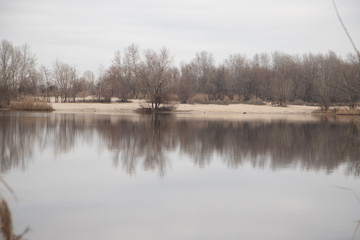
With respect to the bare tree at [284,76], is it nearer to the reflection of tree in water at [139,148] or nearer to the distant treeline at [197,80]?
the distant treeline at [197,80]

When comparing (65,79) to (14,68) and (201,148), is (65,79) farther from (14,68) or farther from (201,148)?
(201,148)

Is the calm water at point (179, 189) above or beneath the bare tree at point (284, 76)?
beneath

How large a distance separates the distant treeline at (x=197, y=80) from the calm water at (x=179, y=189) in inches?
1154

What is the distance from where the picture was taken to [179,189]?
924cm

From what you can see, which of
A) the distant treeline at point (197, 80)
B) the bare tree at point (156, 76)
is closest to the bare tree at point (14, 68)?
the distant treeline at point (197, 80)

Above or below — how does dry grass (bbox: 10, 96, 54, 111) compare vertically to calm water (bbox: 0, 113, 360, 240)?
above

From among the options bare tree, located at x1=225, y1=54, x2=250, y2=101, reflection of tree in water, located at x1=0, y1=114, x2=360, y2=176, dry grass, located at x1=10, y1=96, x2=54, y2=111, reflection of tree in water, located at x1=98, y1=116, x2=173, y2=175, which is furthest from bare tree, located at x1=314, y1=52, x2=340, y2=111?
reflection of tree in water, located at x1=98, y1=116, x2=173, y2=175

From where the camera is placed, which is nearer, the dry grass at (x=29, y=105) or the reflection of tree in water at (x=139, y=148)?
the reflection of tree in water at (x=139, y=148)

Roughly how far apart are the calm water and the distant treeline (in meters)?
29.3

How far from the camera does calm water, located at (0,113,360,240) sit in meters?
6.55

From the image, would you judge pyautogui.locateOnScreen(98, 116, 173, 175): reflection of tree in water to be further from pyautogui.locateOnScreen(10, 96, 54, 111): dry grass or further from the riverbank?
the riverbank

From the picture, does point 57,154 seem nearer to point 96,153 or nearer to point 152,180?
point 96,153

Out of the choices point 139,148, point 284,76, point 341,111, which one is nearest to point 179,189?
point 139,148

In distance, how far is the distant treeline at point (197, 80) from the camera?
4650 centimetres
